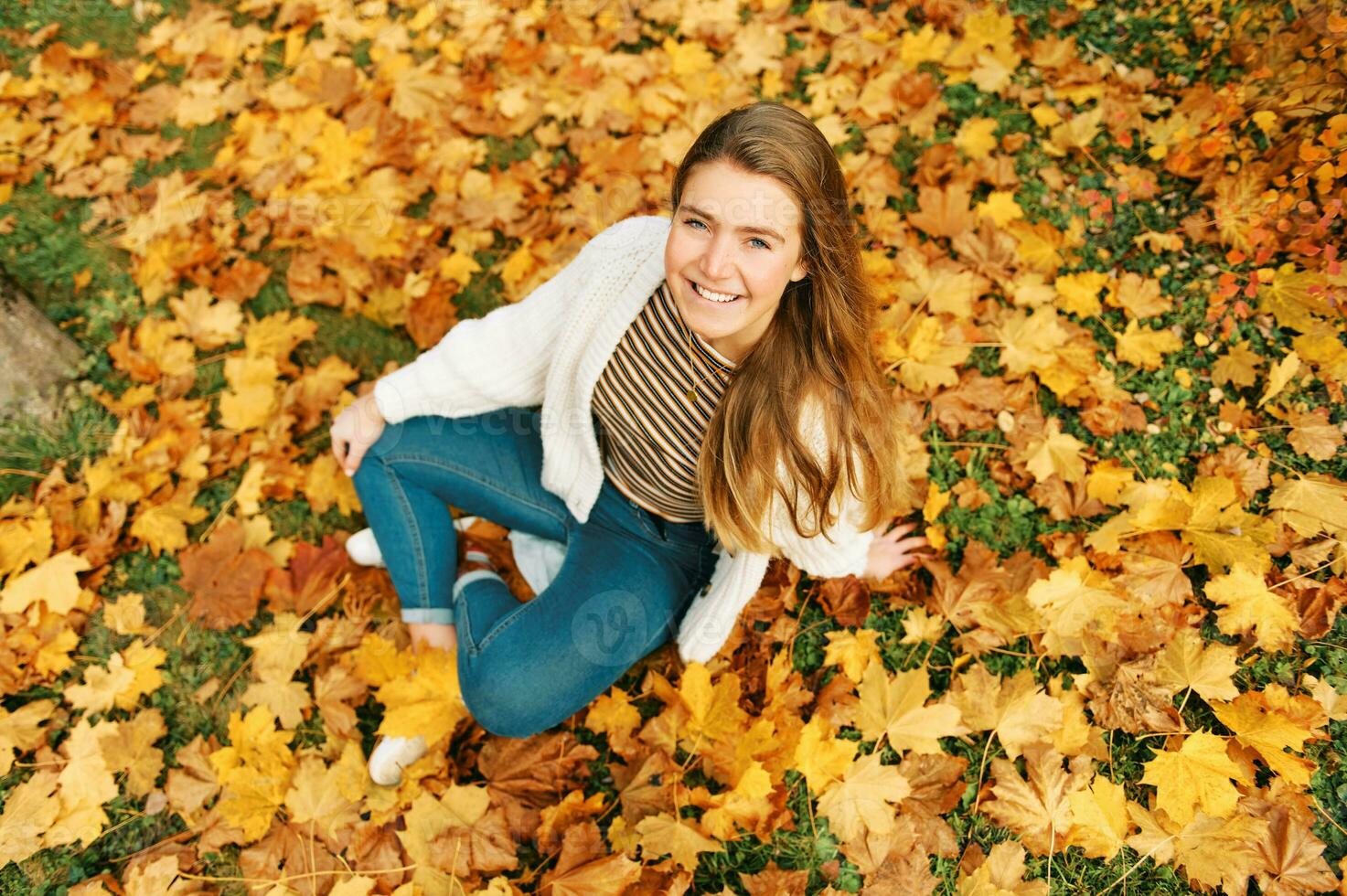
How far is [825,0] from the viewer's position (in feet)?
10.9

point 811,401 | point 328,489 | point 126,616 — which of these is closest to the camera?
point 811,401

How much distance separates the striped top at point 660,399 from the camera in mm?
1791

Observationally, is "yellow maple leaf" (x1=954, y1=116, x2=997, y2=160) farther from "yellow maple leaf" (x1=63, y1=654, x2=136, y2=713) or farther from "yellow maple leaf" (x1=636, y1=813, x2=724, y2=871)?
"yellow maple leaf" (x1=63, y1=654, x2=136, y2=713)

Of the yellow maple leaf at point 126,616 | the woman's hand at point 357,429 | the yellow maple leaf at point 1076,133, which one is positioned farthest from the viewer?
the yellow maple leaf at point 1076,133

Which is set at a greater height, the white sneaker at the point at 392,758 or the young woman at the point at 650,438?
the young woman at the point at 650,438

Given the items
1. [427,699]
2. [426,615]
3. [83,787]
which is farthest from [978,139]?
[83,787]

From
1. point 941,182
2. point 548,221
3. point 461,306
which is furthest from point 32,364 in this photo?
point 941,182

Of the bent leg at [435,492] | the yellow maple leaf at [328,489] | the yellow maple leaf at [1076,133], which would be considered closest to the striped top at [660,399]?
the bent leg at [435,492]

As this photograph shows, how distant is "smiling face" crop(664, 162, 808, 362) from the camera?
150 centimetres

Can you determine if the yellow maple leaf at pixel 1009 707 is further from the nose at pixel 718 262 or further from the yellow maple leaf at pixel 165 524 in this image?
the yellow maple leaf at pixel 165 524

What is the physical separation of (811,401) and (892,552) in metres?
0.74

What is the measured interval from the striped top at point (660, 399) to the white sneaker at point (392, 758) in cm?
91

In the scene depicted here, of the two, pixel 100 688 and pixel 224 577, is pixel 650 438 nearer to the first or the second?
pixel 224 577

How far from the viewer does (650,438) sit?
190 cm
